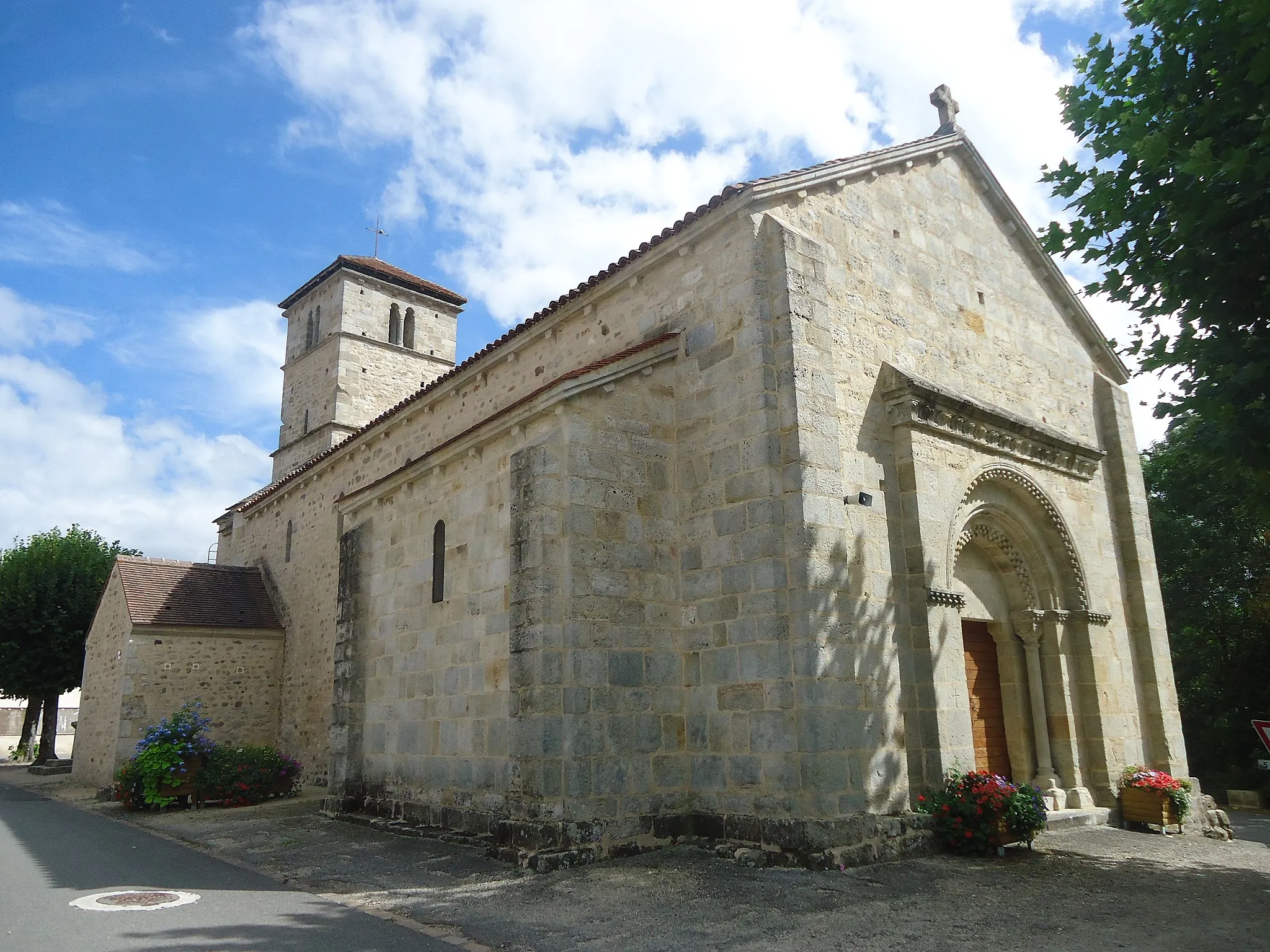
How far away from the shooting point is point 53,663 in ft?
84.5

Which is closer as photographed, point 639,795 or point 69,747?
point 639,795

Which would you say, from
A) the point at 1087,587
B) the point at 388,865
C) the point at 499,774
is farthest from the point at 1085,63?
the point at 388,865

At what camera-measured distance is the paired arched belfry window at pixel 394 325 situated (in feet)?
89.5

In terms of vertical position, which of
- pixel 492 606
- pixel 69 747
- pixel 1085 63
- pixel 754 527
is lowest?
pixel 69 747

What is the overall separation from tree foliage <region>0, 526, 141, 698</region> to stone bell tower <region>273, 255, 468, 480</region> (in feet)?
21.3

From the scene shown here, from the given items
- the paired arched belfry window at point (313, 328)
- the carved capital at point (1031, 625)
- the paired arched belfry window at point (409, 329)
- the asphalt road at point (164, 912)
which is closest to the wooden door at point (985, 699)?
the carved capital at point (1031, 625)

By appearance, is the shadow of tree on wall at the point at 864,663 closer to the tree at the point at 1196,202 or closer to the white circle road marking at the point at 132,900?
the tree at the point at 1196,202

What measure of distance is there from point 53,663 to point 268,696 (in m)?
11.3

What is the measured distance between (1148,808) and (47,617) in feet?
90.7

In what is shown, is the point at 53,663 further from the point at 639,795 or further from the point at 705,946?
the point at 705,946

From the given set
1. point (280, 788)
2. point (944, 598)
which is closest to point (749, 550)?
point (944, 598)

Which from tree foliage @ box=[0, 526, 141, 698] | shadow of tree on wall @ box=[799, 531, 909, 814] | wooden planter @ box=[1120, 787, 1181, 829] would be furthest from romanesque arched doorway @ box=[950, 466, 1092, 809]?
tree foliage @ box=[0, 526, 141, 698]

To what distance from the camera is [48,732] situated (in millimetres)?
26797

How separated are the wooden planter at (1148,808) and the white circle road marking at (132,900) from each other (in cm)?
1070
